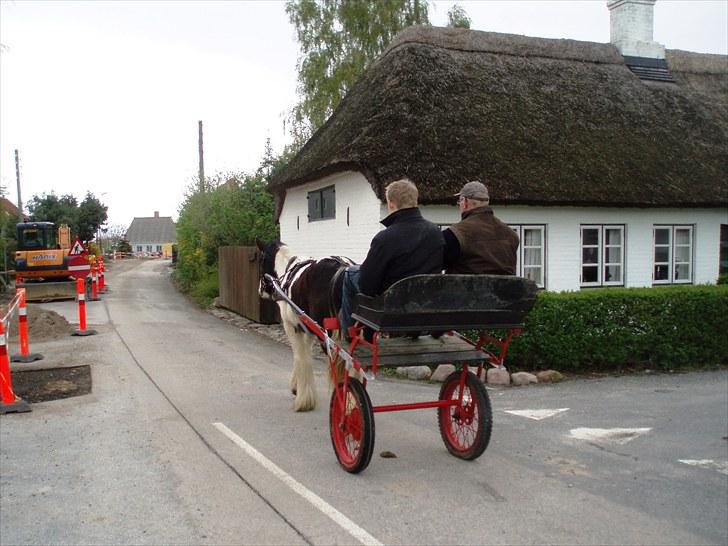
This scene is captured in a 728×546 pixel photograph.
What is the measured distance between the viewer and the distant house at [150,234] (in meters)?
117

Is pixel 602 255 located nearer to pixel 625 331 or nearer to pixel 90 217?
pixel 625 331

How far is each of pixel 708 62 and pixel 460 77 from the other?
8.81 m

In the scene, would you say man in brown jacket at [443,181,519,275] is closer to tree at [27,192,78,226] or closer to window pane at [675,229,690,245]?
window pane at [675,229,690,245]

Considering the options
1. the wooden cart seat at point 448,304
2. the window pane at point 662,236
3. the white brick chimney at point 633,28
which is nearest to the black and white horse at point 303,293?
the wooden cart seat at point 448,304

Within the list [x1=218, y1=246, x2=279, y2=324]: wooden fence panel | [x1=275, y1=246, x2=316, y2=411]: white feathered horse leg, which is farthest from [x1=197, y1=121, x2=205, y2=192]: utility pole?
[x1=275, y1=246, x2=316, y2=411]: white feathered horse leg

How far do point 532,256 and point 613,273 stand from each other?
6.82ft


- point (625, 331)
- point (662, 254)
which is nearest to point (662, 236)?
point (662, 254)

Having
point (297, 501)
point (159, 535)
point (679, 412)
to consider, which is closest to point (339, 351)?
point (297, 501)

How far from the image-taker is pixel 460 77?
48.5 feet

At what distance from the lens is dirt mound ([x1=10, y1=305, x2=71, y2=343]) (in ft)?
43.4

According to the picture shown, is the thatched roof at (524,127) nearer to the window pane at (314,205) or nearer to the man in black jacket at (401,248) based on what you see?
the window pane at (314,205)

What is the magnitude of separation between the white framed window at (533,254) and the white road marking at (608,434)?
6.31 metres

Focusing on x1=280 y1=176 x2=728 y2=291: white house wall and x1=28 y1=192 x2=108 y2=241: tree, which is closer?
x1=280 y1=176 x2=728 y2=291: white house wall

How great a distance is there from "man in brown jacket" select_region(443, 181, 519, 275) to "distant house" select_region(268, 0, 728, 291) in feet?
20.7
